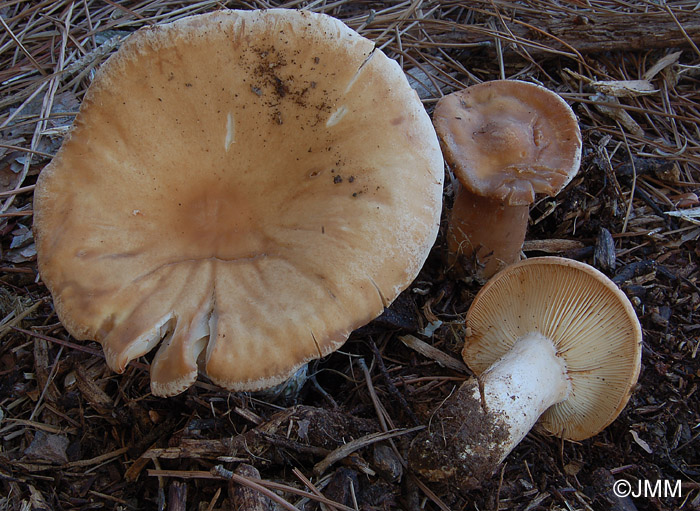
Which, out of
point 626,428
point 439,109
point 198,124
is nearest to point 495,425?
point 626,428

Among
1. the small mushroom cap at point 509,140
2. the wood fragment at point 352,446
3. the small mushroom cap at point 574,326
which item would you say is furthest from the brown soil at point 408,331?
the small mushroom cap at point 509,140

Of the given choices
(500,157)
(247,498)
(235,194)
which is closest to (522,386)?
(500,157)

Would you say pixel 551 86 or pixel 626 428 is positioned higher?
pixel 551 86

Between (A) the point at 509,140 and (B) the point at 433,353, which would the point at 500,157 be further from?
(B) the point at 433,353

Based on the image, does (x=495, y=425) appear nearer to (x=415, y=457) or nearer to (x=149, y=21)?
(x=415, y=457)

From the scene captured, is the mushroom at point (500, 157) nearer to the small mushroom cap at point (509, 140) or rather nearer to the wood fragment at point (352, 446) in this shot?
the small mushroom cap at point (509, 140)

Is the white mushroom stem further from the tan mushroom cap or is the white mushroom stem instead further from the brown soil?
the tan mushroom cap
